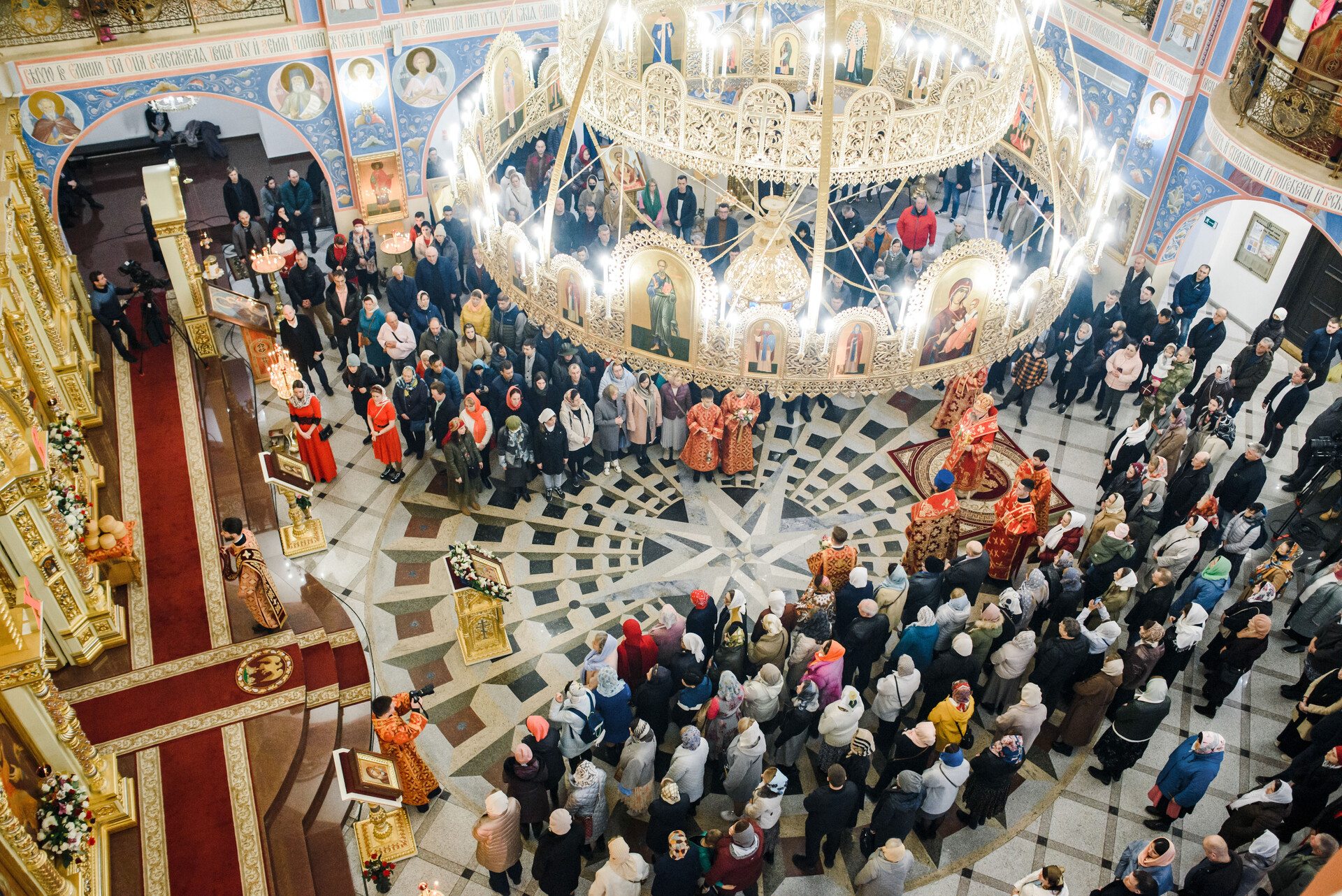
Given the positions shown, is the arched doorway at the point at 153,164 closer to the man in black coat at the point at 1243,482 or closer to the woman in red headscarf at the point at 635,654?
the woman in red headscarf at the point at 635,654

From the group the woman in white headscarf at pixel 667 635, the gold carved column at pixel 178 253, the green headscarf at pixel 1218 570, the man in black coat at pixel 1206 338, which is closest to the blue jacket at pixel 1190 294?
the man in black coat at pixel 1206 338

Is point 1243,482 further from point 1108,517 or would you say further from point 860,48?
point 860,48

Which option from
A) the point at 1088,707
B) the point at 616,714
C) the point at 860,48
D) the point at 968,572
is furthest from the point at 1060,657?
the point at 860,48

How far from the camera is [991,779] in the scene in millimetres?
7719

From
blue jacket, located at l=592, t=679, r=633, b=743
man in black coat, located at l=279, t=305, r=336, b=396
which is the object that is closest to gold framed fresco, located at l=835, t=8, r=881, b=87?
blue jacket, located at l=592, t=679, r=633, b=743

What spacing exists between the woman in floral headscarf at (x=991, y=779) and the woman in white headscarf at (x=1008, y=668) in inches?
31.2

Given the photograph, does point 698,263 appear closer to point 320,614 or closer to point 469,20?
point 320,614

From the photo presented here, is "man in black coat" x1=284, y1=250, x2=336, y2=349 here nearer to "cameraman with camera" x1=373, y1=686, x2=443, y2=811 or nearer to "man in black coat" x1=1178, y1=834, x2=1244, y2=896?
"cameraman with camera" x1=373, y1=686, x2=443, y2=811

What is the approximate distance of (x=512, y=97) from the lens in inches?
275

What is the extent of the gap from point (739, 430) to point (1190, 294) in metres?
6.27

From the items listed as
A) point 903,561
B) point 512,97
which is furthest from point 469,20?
→ point 903,561

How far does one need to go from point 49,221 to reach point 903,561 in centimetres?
1128

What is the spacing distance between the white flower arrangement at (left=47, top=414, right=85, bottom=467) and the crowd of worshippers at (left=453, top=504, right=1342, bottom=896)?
16.4 feet

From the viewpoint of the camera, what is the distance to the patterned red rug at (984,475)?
36.8ft
